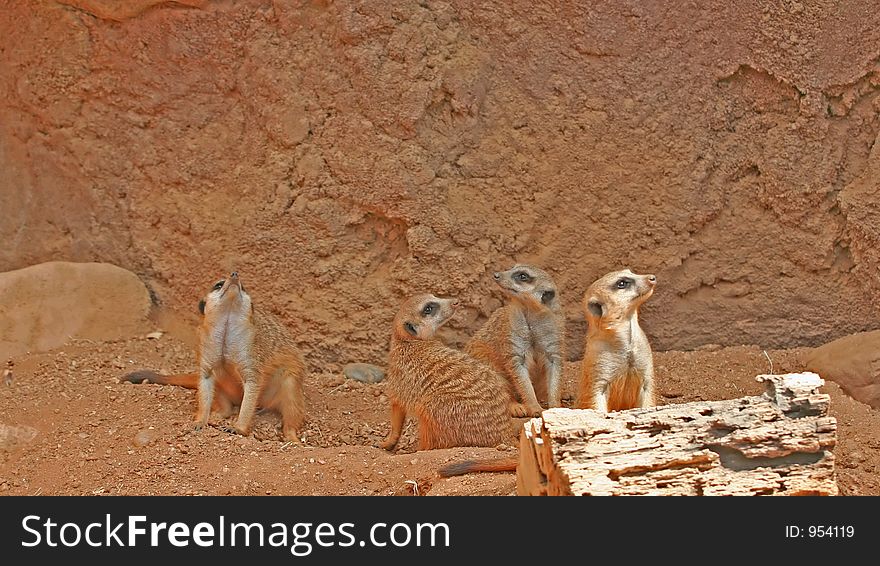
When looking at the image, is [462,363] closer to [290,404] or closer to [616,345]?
[616,345]

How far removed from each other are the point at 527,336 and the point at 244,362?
1.11 meters

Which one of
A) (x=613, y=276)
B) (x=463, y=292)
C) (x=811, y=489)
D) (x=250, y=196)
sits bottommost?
(x=811, y=489)

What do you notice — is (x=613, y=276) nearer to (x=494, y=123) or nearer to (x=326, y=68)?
(x=494, y=123)

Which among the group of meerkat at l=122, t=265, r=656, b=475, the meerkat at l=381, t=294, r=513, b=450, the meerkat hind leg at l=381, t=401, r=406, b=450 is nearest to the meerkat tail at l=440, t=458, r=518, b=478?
the group of meerkat at l=122, t=265, r=656, b=475

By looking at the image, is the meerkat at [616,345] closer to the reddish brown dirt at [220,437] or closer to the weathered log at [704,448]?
the reddish brown dirt at [220,437]

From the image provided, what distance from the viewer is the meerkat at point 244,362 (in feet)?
13.2

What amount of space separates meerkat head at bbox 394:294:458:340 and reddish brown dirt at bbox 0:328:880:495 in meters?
0.44

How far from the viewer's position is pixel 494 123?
14.8ft

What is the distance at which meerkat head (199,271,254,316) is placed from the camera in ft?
13.0

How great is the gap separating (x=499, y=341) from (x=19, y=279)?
6.83 feet

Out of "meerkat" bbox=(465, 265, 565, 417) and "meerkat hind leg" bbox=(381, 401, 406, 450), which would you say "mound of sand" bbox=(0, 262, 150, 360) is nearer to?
"meerkat hind leg" bbox=(381, 401, 406, 450)

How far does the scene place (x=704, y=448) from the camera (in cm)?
256

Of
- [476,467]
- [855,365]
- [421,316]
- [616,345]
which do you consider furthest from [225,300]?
[855,365]

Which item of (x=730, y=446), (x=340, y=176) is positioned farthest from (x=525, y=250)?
(x=730, y=446)
